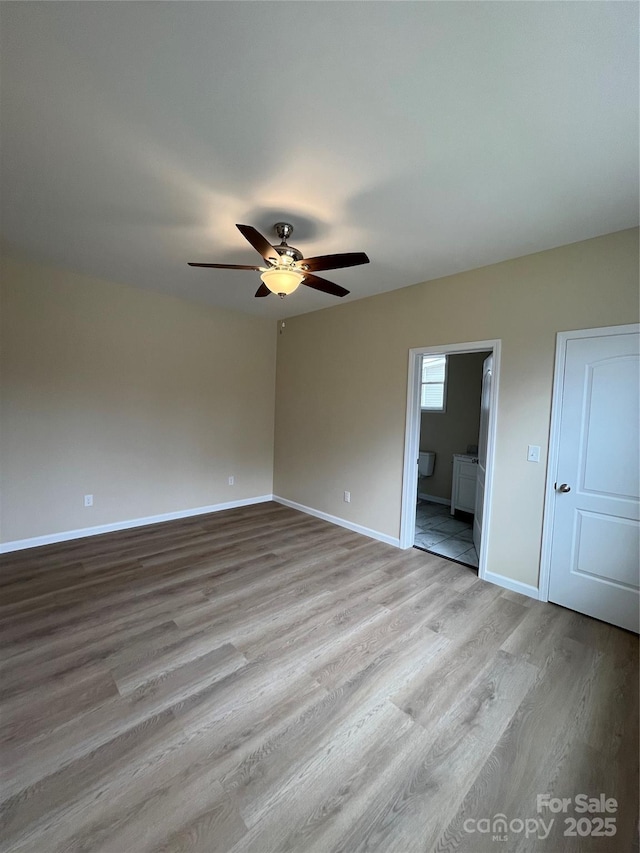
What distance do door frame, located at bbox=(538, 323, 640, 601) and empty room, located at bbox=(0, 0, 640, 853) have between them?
0.02 meters

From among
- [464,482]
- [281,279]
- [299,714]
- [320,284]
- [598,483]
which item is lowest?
[299,714]

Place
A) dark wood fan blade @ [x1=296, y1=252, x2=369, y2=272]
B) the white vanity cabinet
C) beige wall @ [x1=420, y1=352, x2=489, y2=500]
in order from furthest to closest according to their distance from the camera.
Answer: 1. beige wall @ [x1=420, y1=352, x2=489, y2=500]
2. the white vanity cabinet
3. dark wood fan blade @ [x1=296, y1=252, x2=369, y2=272]

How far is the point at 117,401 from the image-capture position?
12.6 feet

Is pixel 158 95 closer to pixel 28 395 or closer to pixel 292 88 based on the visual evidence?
pixel 292 88

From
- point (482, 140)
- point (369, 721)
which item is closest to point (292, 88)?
point (482, 140)

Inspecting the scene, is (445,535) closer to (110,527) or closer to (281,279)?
(281,279)

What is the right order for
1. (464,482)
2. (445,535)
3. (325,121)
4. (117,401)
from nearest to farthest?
(325,121) → (117,401) → (445,535) → (464,482)

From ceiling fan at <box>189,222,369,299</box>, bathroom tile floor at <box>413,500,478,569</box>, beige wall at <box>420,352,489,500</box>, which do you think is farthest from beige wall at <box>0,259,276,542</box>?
beige wall at <box>420,352,489,500</box>

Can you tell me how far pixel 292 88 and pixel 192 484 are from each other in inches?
162

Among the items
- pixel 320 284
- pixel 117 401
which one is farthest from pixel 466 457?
pixel 117 401

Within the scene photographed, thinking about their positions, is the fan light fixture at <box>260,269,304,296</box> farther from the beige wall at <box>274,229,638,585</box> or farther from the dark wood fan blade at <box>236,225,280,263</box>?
the beige wall at <box>274,229,638,585</box>

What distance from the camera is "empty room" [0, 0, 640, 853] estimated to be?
1236 mm

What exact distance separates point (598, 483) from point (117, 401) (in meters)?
4.56

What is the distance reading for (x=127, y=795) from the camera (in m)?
1.27
